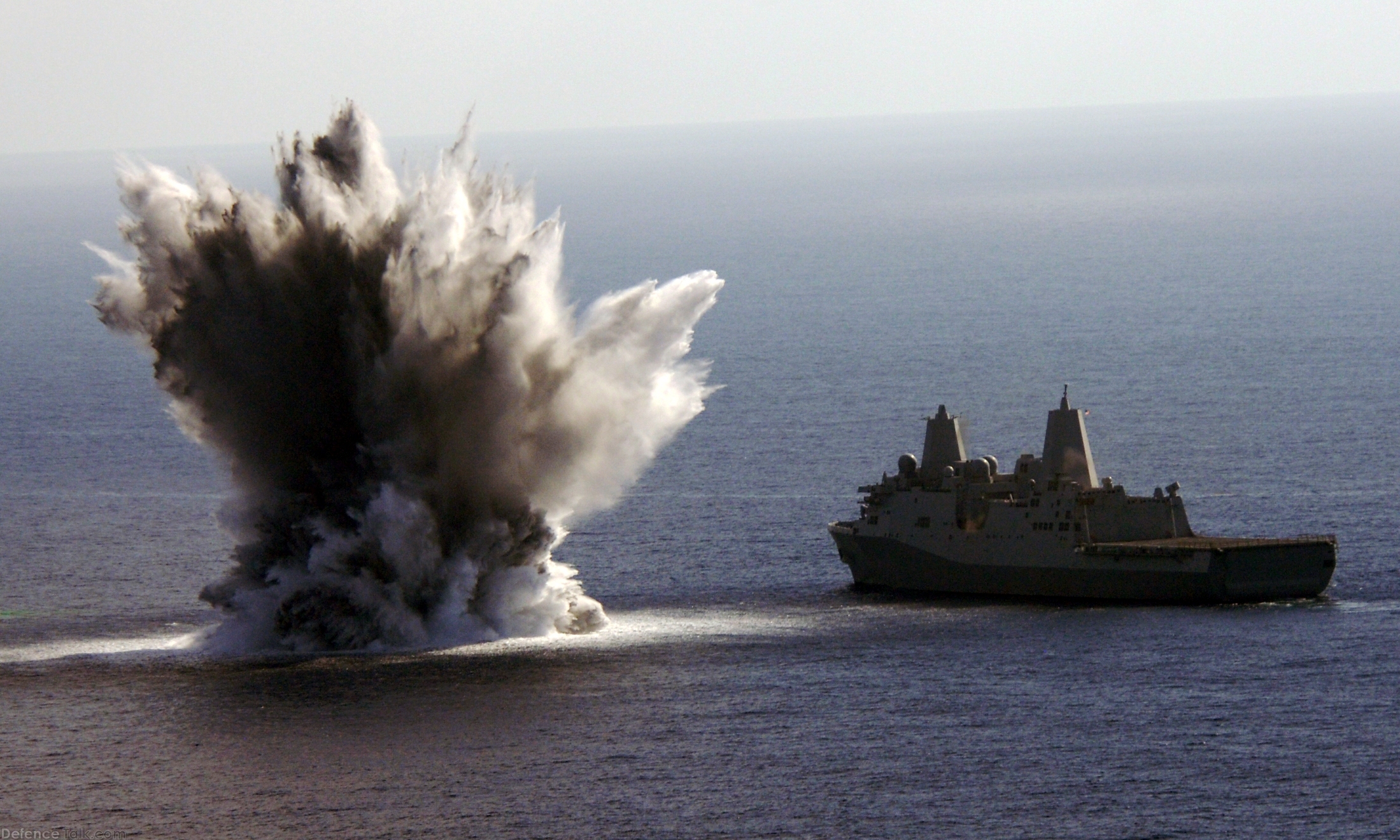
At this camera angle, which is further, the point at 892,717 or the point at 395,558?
the point at 395,558

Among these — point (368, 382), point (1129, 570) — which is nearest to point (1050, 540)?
point (1129, 570)

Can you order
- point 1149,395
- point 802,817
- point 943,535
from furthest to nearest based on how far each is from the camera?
point 1149,395 < point 943,535 < point 802,817

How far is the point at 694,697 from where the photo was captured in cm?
6650

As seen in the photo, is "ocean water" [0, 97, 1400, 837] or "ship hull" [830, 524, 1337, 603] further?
"ship hull" [830, 524, 1337, 603]

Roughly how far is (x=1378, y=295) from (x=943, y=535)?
106335 mm

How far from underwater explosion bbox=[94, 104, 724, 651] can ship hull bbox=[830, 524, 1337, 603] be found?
14.0 m

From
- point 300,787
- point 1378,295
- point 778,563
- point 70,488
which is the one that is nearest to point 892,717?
point 300,787

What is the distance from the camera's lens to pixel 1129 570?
80.2 meters

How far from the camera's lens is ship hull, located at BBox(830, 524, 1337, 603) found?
3073 inches

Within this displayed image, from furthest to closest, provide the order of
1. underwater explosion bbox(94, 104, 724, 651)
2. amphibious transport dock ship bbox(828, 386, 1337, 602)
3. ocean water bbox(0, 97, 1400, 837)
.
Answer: amphibious transport dock ship bbox(828, 386, 1337, 602)
underwater explosion bbox(94, 104, 724, 651)
ocean water bbox(0, 97, 1400, 837)

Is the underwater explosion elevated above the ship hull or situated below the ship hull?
above

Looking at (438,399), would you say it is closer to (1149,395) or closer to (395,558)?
(395,558)

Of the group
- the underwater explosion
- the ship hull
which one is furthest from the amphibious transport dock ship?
the underwater explosion

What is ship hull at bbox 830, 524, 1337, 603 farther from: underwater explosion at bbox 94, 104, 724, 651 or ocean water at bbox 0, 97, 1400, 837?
underwater explosion at bbox 94, 104, 724, 651
